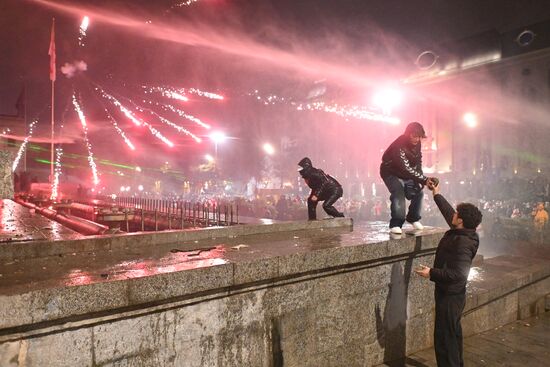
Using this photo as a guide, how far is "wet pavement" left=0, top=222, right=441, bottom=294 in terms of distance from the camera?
286cm

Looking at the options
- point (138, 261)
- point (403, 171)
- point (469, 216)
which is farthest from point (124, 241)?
point (403, 171)

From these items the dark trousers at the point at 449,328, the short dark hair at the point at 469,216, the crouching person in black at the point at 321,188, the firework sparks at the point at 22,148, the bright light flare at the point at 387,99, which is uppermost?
A: the bright light flare at the point at 387,99

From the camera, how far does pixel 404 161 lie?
5.79m

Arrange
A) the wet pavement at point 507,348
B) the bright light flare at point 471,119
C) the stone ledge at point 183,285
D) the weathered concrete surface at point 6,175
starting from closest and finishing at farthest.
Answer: the stone ledge at point 183,285 < the wet pavement at point 507,348 < the weathered concrete surface at point 6,175 < the bright light flare at point 471,119

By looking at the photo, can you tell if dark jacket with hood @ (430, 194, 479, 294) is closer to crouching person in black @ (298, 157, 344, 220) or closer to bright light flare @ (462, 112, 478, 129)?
crouching person in black @ (298, 157, 344, 220)

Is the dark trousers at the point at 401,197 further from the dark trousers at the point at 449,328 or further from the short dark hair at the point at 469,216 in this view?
the dark trousers at the point at 449,328

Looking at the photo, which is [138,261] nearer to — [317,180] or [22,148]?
[317,180]

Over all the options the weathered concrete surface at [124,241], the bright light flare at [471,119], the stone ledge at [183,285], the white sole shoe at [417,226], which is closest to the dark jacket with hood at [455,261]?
the stone ledge at [183,285]

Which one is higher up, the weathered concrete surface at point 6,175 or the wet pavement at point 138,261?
the weathered concrete surface at point 6,175

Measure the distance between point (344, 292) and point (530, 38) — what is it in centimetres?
5036

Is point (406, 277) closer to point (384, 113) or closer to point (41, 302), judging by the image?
point (41, 302)

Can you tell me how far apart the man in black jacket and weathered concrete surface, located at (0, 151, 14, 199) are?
16506mm

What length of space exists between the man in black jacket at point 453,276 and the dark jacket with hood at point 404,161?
1524 mm

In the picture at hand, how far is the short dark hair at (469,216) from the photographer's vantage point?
414 centimetres
